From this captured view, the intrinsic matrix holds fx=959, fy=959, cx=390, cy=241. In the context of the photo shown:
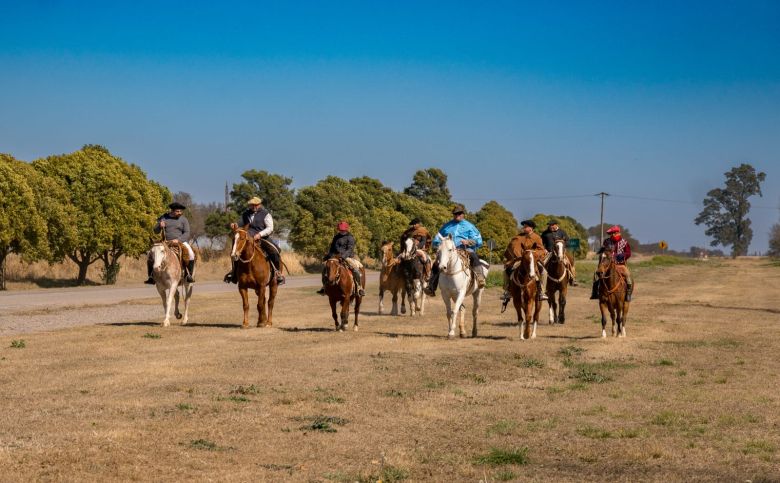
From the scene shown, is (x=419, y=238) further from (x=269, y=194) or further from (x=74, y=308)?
(x=269, y=194)

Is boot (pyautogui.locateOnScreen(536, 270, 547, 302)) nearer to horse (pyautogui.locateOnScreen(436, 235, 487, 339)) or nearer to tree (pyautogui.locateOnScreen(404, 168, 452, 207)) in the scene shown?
horse (pyautogui.locateOnScreen(436, 235, 487, 339))

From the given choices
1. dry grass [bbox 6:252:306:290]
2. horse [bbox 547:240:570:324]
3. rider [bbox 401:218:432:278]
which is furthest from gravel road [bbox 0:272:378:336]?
horse [bbox 547:240:570:324]

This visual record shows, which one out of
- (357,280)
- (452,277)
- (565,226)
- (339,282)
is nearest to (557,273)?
(452,277)

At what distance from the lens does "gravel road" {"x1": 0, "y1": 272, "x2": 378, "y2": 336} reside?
80.9 ft

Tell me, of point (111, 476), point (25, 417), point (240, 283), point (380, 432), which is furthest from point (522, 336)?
point (111, 476)

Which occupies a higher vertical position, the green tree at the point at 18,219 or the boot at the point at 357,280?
the green tree at the point at 18,219

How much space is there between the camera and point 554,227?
81.5ft

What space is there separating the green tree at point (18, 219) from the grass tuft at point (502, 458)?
35301 mm

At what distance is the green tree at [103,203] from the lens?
4684 cm

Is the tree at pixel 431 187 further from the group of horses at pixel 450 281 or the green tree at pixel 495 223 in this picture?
the group of horses at pixel 450 281

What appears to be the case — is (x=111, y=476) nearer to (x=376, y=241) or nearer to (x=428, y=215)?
Result: (x=376, y=241)

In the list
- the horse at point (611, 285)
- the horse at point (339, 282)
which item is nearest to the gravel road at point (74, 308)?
the horse at point (339, 282)

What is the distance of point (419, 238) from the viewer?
27.1m

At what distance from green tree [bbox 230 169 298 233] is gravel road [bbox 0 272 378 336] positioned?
3692 cm
